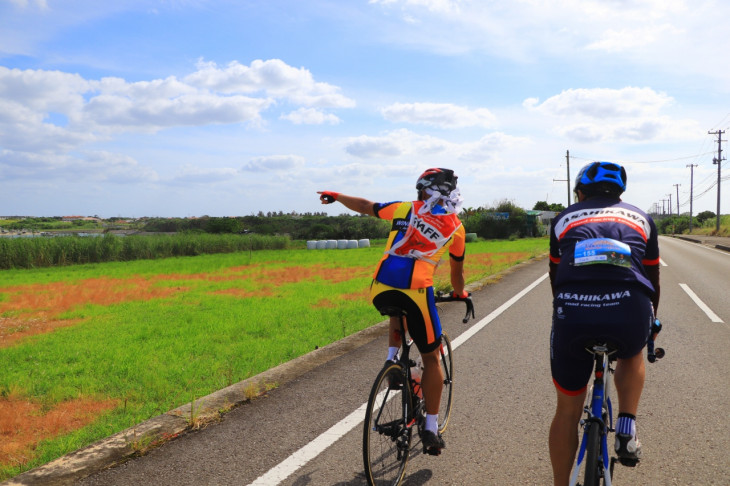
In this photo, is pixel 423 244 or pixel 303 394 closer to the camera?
pixel 423 244

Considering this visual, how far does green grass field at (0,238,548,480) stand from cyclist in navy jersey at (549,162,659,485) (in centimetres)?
378

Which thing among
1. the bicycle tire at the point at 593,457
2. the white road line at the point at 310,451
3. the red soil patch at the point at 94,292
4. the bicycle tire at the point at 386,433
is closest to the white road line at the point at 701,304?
the white road line at the point at 310,451

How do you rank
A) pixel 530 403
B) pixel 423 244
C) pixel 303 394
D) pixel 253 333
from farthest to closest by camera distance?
1. pixel 253 333
2. pixel 303 394
3. pixel 530 403
4. pixel 423 244

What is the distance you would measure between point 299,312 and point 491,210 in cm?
5897

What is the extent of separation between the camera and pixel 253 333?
9055 millimetres

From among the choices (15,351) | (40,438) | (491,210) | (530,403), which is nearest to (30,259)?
(15,351)

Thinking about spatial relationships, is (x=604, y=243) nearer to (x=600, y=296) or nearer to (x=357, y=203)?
(x=600, y=296)

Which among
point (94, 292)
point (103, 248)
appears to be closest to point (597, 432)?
point (94, 292)

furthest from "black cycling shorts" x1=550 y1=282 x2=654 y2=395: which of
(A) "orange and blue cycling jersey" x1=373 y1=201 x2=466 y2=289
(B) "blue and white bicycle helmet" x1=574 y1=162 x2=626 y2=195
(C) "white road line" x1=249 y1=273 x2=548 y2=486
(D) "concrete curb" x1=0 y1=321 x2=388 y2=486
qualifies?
(D) "concrete curb" x1=0 y1=321 x2=388 y2=486

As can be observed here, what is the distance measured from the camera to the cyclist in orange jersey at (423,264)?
3025 millimetres

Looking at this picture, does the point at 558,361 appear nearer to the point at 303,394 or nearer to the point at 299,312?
the point at 303,394

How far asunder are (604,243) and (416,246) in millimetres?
1090

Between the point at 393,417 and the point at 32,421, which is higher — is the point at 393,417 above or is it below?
above

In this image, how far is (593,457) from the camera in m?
2.15
